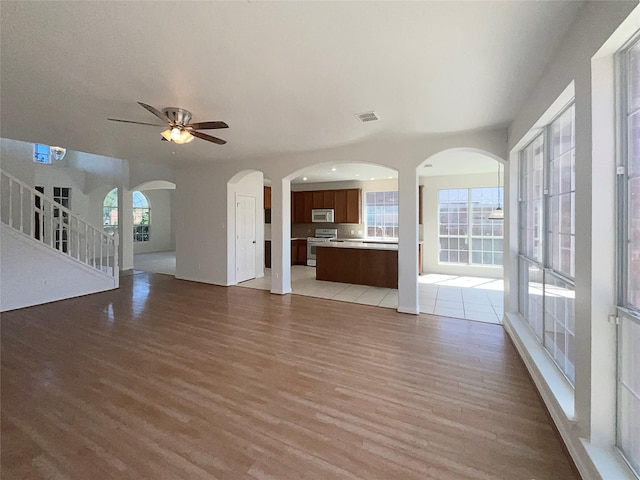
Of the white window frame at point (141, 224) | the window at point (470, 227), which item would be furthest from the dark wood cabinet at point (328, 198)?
the white window frame at point (141, 224)

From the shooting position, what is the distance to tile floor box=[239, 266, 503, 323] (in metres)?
4.66

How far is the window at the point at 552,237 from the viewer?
2240 millimetres

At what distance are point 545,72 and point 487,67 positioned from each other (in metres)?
0.47

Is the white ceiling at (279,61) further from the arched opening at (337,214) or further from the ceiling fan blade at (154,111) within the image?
the arched opening at (337,214)

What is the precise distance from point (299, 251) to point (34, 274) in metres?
6.15

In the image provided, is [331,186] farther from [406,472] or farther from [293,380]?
[406,472]

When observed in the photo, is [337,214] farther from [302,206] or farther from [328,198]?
[302,206]

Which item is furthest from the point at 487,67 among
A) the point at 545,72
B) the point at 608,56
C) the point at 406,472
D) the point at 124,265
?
the point at 124,265

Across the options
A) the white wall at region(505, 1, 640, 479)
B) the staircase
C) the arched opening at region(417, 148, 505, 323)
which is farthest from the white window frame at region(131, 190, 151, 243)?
the white wall at region(505, 1, 640, 479)

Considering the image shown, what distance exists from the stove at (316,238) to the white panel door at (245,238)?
2.27 metres

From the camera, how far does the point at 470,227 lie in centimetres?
766

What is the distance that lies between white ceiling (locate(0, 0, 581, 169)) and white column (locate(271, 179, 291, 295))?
1874mm

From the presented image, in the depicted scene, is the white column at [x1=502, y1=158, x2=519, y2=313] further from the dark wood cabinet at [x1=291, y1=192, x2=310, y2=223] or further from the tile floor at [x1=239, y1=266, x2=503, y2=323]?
the dark wood cabinet at [x1=291, y1=192, x2=310, y2=223]

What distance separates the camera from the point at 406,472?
1611 millimetres
